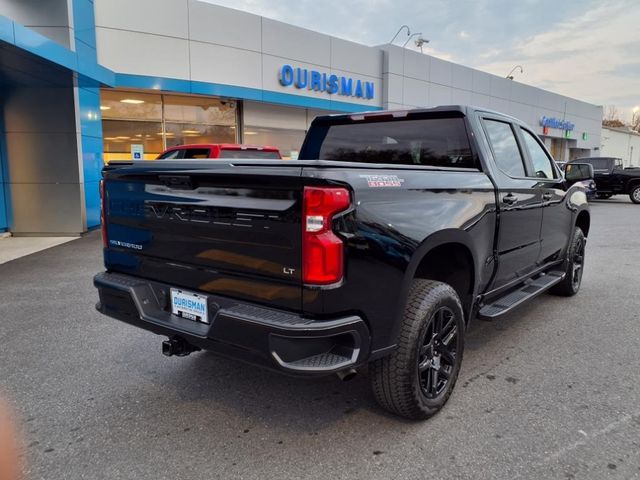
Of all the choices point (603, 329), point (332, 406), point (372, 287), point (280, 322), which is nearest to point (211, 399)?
Result: point (332, 406)

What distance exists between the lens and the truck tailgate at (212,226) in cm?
238

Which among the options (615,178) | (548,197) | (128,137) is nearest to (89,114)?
(128,137)

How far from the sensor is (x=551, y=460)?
8.52 feet

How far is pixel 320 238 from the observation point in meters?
2.29

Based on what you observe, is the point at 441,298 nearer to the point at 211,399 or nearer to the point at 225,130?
the point at 211,399

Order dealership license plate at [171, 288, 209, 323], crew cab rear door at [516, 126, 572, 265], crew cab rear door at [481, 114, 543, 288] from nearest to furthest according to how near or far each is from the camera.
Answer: dealership license plate at [171, 288, 209, 323] < crew cab rear door at [481, 114, 543, 288] < crew cab rear door at [516, 126, 572, 265]

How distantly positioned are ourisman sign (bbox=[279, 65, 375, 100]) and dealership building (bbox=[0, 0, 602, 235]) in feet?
0.15

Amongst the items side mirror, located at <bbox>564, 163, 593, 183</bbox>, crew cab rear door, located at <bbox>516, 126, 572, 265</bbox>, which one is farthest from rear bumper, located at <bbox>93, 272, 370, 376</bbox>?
side mirror, located at <bbox>564, 163, 593, 183</bbox>

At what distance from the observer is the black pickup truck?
2.34m

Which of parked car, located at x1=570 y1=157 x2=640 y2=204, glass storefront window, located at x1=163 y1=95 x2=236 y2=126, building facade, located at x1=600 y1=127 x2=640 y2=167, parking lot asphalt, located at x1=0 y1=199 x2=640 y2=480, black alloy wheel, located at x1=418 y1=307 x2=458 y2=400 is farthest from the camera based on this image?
building facade, located at x1=600 y1=127 x2=640 y2=167

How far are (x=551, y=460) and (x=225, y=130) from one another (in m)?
15.2

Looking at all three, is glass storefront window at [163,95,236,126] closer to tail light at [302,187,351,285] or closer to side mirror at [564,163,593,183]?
side mirror at [564,163,593,183]

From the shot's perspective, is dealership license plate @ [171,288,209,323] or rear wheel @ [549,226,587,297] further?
rear wheel @ [549,226,587,297]

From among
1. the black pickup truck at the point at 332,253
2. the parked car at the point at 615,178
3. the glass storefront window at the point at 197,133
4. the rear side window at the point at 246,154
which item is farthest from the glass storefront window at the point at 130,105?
the parked car at the point at 615,178
